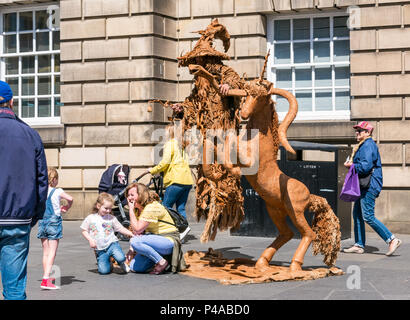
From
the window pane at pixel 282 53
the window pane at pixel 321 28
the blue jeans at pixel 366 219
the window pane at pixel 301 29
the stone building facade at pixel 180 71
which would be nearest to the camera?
the blue jeans at pixel 366 219

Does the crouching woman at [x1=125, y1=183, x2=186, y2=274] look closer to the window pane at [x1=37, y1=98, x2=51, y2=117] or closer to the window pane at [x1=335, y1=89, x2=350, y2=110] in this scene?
the window pane at [x1=335, y1=89, x2=350, y2=110]

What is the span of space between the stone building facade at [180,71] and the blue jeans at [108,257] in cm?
647

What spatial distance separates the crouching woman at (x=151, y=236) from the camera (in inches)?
349

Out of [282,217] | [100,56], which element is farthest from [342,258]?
[100,56]

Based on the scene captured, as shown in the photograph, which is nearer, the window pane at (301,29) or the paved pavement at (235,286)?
the paved pavement at (235,286)

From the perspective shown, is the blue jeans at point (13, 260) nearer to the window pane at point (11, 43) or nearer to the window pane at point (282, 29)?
the window pane at point (282, 29)

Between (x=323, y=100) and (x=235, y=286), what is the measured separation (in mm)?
8209

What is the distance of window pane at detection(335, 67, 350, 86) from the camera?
1526 centimetres

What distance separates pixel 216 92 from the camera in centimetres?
905

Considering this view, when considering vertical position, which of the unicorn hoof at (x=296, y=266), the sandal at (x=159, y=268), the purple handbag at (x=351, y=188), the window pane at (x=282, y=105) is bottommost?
the sandal at (x=159, y=268)

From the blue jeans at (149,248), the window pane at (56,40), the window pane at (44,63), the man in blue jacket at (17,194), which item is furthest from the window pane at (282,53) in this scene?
the man in blue jacket at (17,194)

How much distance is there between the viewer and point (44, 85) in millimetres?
17625

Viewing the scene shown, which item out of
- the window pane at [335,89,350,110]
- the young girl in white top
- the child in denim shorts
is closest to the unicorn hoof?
the young girl in white top
